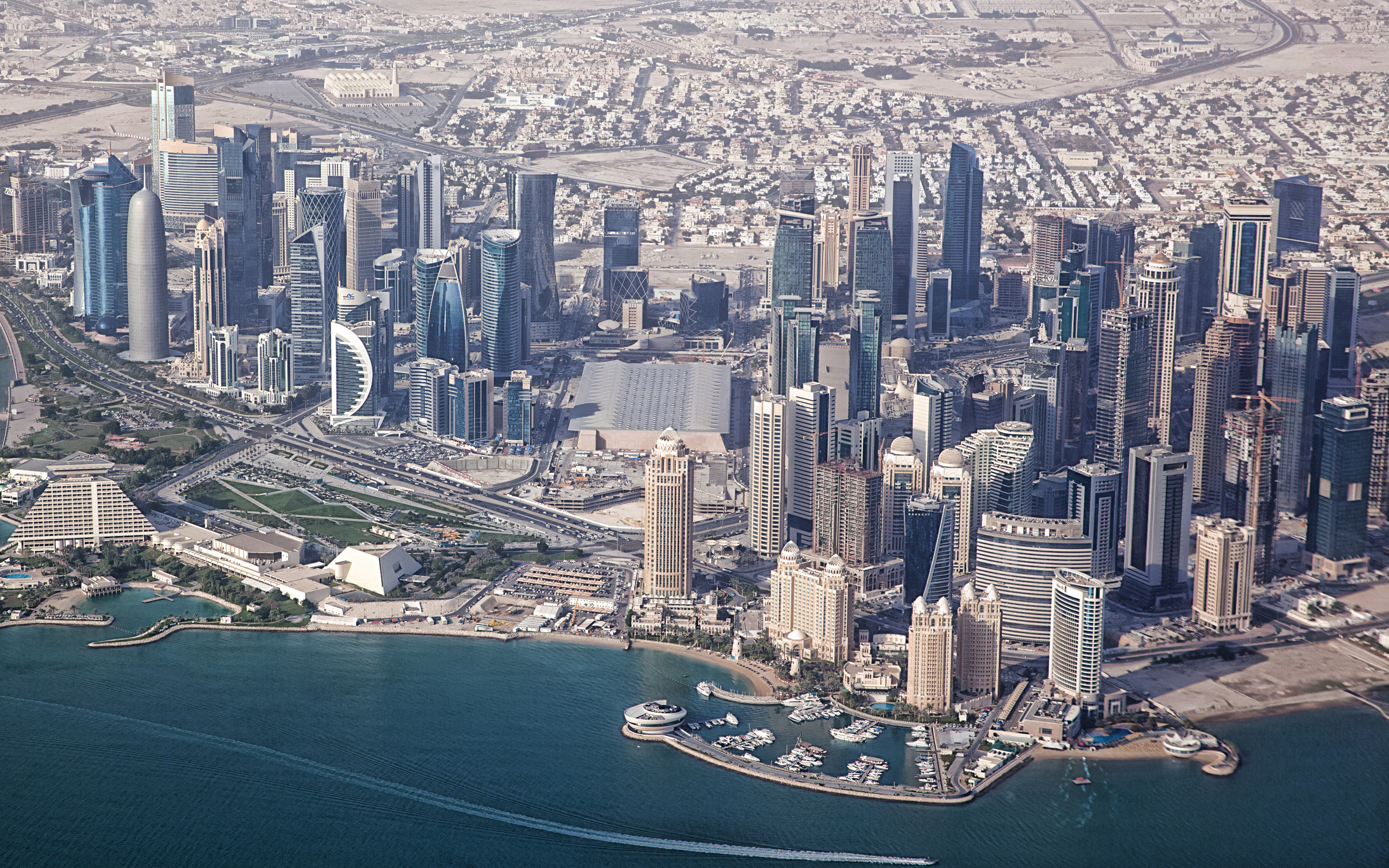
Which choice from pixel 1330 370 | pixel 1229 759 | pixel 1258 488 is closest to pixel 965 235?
pixel 1330 370

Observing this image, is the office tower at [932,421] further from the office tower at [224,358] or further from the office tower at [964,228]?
the office tower at [224,358]

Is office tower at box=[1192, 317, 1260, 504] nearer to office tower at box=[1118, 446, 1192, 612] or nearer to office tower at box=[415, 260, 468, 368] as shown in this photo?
office tower at box=[1118, 446, 1192, 612]

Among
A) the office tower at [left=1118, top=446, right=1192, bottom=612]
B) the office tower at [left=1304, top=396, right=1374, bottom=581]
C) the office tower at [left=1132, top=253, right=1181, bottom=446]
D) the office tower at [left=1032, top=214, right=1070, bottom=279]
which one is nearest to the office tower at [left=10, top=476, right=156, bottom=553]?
the office tower at [left=1118, top=446, right=1192, bottom=612]

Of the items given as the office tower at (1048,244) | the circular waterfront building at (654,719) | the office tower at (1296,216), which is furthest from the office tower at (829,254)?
the circular waterfront building at (654,719)

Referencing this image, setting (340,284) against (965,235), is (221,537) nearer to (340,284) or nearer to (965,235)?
(340,284)

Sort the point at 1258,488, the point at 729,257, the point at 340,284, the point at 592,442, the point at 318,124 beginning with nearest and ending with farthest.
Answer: the point at 1258,488, the point at 592,442, the point at 340,284, the point at 729,257, the point at 318,124

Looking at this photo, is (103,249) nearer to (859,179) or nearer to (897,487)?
(859,179)
